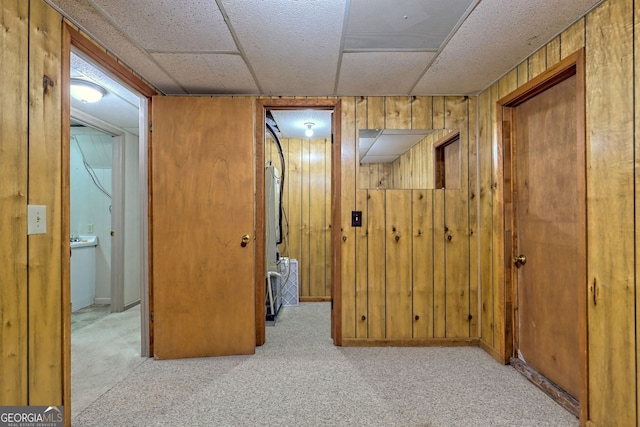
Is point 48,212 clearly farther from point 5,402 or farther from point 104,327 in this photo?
point 104,327

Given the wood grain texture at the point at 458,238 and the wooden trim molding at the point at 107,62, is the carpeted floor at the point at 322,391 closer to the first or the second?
the wood grain texture at the point at 458,238

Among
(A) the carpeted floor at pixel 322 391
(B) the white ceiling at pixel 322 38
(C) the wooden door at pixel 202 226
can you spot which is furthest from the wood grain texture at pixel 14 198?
(C) the wooden door at pixel 202 226

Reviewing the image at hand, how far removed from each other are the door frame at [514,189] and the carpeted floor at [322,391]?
0.51 feet

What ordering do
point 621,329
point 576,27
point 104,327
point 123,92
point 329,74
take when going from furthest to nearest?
1. point 104,327
2. point 123,92
3. point 329,74
4. point 576,27
5. point 621,329

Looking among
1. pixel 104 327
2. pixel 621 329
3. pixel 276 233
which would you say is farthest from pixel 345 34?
pixel 104 327

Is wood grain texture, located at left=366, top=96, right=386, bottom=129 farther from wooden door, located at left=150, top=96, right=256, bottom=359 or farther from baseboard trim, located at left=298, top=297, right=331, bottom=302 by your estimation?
baseboard trim, located at left=298, top=297, right=331, bottom=302

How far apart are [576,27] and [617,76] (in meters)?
0.41

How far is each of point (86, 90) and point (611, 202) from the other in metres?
3.51

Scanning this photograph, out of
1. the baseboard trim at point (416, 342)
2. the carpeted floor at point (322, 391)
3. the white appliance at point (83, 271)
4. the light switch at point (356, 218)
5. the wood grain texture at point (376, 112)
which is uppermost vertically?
the wood grain texture at point (376, 112)

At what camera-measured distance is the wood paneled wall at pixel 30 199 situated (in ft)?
4.36

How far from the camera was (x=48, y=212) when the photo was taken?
1.54 m

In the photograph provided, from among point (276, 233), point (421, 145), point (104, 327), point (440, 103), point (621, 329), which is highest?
point (440, 103)

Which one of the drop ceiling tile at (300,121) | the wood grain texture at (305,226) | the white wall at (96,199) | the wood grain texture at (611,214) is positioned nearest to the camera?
the wood grain texture at (611,214)

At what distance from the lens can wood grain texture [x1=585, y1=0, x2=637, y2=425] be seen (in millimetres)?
1426
